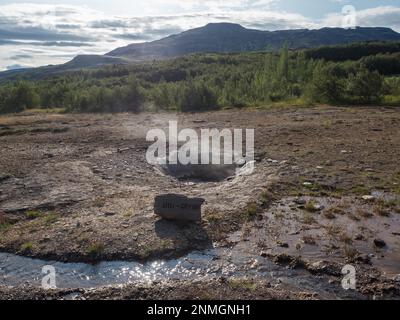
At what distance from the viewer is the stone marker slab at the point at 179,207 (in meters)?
10.7

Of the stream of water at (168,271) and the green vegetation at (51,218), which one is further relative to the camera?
the green vegetation at (51,218)

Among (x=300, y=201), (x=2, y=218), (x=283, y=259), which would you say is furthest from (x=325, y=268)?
(x=2, y=218)

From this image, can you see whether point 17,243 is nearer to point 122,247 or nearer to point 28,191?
point 122,247

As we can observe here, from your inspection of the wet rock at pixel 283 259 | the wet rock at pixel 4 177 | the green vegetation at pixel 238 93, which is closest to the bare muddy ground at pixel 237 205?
the wet rock at pixel 283 259

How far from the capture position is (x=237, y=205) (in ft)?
39.9

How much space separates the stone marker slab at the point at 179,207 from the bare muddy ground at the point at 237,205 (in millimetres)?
237

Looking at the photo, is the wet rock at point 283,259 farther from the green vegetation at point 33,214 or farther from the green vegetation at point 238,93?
the green vegetation at point 238,93

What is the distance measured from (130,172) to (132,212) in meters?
4.82

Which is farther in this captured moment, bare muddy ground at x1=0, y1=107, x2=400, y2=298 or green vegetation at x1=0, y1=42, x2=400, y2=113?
green vegetation at x1=0, y1=42, x2=400, y2=113

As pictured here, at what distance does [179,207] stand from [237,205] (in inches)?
78.5

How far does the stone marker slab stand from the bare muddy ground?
24 centimetres

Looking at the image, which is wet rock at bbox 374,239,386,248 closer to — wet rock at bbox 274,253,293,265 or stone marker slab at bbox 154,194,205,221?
wet rock at bbox 274,253,293,265

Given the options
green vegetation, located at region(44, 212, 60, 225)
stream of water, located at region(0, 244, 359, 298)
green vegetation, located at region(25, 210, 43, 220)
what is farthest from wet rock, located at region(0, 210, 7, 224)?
stream of water, located at region(0, 244, 359, 298)

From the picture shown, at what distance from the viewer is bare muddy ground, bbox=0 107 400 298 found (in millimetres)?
9352
